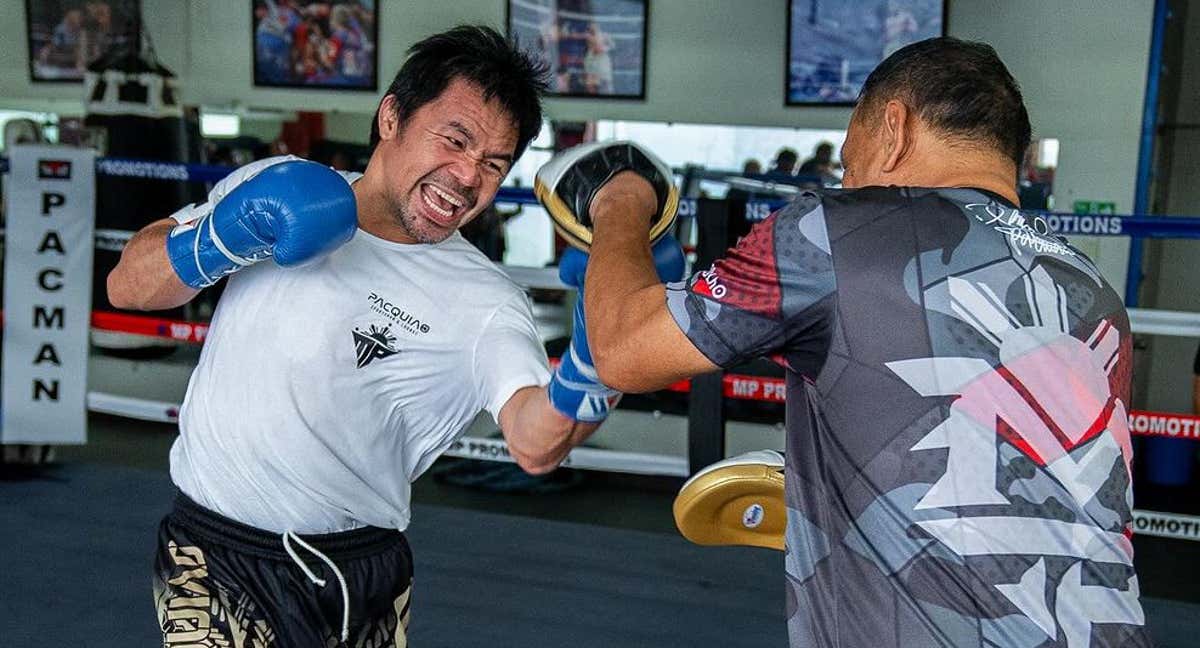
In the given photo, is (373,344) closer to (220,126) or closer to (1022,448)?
(1022,448)

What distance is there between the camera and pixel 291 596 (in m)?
1.62

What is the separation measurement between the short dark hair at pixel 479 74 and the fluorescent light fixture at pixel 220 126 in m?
5.38

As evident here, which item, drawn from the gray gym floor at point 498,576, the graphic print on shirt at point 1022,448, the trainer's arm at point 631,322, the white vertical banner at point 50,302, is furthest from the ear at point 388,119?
the white vertical banner at point 50,302

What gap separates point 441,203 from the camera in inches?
65.7

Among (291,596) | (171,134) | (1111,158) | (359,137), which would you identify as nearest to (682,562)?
(291,596)

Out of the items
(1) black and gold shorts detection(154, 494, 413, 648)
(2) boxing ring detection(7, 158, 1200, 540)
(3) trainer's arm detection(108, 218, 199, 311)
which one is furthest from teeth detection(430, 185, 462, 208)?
(2) boxing ring detection(7, 158, 1200, 540)

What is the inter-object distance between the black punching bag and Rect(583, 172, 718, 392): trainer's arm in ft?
14.8

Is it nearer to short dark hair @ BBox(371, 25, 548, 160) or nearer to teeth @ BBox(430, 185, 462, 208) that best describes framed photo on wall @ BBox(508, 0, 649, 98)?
short dark hair @ BBox(371, 25, 548, 160)

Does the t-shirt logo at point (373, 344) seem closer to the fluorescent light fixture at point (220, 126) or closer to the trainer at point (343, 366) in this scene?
the trainer at point (343, 366)

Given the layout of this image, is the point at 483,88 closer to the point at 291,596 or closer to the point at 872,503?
the point at 291,596

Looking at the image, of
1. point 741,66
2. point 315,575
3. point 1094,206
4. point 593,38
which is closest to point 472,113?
point 315,575

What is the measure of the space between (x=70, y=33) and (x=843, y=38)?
13.6ft

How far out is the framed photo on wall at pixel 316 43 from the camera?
236 inches

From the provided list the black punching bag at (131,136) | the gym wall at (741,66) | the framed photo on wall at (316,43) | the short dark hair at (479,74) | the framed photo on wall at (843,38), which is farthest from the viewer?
the framed photo on wall at (316,43)
